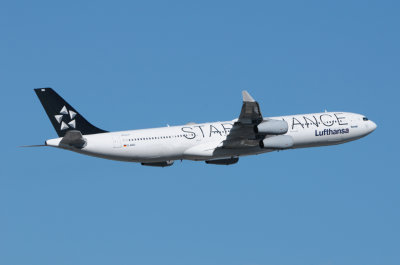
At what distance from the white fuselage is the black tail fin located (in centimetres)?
133

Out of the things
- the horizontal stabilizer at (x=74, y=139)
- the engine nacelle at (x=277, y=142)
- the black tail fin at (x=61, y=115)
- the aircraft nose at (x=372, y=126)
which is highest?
the aircraft nose at (x=372, y=126)

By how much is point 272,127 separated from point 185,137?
22.7 feet

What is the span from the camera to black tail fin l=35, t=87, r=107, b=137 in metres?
57.2

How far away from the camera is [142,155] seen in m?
57.4

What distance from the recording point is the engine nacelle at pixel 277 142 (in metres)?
58.8

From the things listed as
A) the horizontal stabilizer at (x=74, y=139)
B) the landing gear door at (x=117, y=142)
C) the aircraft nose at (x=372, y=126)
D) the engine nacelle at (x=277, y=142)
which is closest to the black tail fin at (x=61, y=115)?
the landing gear door at (x=117, y=142)

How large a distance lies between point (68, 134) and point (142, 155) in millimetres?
6129

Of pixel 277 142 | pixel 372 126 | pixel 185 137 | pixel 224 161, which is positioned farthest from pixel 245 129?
pixel 372 126

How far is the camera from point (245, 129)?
194ft

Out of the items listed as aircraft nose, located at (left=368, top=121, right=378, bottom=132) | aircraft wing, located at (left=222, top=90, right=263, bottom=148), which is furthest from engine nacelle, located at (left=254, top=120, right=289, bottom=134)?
aircraft nose, located at (left=368, top=121, right=378, bottom=132)

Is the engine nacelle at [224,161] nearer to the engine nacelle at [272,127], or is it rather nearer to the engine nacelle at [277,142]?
the engine nacelle at [277,142]

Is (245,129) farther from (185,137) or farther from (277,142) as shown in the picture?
(185,137)

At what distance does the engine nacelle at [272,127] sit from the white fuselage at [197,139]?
2.98 meters

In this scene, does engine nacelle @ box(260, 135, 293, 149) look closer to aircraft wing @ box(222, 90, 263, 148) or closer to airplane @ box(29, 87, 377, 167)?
airplane @ box(29, 87, 377, 167)
